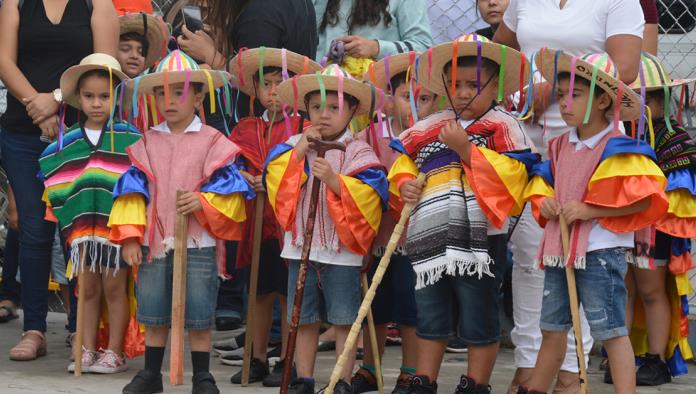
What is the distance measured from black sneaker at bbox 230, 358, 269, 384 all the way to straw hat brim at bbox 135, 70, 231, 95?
1325 mm

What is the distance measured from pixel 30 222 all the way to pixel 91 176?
0.62m

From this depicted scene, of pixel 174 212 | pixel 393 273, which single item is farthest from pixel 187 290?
pixel 393 273

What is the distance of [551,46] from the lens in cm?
546

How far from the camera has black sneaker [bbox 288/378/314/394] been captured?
5418 mm

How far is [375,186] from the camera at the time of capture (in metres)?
5.40

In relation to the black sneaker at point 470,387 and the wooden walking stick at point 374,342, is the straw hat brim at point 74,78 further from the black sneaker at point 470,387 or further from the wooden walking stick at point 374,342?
the black sneaker at point 470,387

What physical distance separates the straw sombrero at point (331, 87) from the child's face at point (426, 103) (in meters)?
0.22

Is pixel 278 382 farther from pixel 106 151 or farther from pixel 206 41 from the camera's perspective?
pixel 206 41

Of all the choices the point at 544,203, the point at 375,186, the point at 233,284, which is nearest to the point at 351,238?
the point at 375,186

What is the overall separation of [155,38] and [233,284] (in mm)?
1636

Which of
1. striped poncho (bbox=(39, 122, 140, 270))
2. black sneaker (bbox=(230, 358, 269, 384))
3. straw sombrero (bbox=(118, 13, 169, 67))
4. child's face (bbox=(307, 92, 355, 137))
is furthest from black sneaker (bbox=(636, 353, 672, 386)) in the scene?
Answer: straw sombrero (bbox=(118, 13, 169, 67))

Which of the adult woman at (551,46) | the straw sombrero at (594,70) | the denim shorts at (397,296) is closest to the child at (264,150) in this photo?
the denim shorts at (397,296)

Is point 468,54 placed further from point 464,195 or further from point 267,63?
point 267,63

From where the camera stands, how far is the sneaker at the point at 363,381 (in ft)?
18.8
